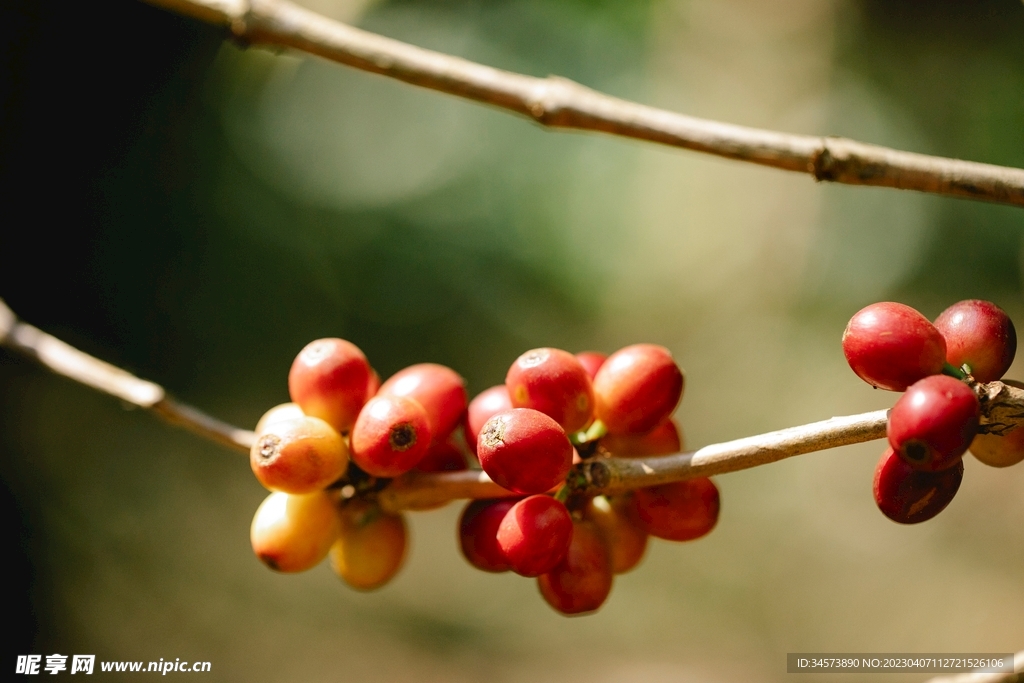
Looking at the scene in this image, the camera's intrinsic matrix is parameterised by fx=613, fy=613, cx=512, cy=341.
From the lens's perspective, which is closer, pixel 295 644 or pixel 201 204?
pixel 295 644

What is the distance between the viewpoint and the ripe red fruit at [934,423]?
0.62 metres

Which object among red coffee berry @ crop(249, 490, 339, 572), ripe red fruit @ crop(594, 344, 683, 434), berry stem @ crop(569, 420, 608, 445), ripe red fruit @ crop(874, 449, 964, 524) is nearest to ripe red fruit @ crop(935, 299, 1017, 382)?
ripe red fruit @ crop(874, 449, 964, 524)

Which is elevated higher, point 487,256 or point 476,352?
point 487,256

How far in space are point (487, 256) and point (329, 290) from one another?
157 centimetres

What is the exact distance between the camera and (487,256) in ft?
19.9

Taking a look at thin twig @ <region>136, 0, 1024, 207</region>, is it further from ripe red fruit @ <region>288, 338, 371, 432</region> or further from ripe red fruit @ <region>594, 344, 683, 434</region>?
ripe red fruit @ <region>288, 338, 371, 432</region>

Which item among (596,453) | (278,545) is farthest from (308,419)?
(596,453)

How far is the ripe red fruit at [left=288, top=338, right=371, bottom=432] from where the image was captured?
946 mm

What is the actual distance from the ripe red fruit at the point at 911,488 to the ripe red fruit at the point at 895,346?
0.32 ft

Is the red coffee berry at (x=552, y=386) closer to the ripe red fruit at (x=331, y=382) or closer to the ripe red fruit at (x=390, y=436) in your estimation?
the ripe red fruit at (x=390, y=436)

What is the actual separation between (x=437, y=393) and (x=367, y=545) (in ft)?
0.91

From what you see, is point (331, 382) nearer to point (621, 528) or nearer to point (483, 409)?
point (483, 409)

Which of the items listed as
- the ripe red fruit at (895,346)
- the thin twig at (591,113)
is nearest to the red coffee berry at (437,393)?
the thin twig at (591,113)

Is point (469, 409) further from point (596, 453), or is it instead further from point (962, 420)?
point (962, 420)
